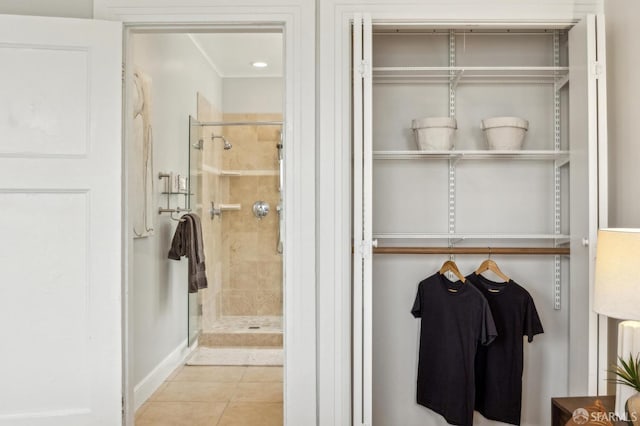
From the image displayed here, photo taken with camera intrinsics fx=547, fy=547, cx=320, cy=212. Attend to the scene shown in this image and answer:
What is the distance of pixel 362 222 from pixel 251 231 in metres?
3.32

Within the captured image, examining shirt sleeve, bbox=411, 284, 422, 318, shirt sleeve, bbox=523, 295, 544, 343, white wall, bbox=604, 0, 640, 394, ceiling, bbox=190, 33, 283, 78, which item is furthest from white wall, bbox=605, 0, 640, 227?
ceiling, bbox=190, 33, 283, 78

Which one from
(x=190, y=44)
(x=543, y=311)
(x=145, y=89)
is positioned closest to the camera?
(x=543, y=311)

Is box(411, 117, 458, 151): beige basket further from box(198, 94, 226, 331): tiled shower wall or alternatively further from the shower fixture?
the shower fixture

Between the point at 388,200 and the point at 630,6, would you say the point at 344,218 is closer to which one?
the point at 388,200

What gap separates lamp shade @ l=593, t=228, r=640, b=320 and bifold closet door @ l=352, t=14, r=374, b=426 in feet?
2.75

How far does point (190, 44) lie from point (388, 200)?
2503mm

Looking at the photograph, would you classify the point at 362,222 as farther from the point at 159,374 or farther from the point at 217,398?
the point at 159,374

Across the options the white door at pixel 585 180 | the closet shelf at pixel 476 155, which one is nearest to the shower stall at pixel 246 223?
the closet shelf at pixel 476 155

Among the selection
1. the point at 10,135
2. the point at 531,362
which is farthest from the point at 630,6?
the point at 10,135

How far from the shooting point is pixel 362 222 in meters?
2.22

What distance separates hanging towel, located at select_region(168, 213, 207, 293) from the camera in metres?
3.83

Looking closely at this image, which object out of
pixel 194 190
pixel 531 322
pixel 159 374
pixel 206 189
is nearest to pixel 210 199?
pixel 206 189

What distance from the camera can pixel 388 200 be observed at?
268cm

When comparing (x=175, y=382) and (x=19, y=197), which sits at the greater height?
(x=19, y=197)
